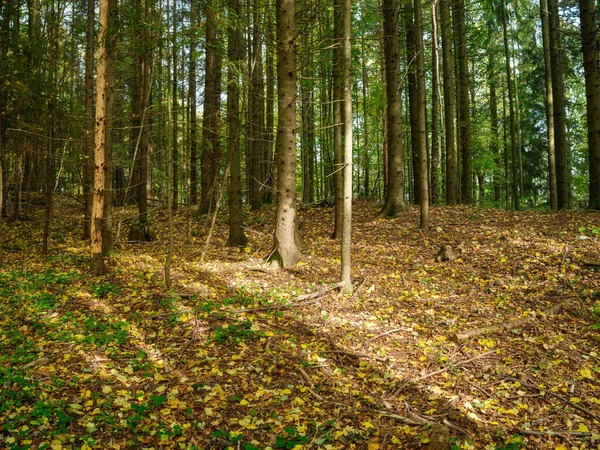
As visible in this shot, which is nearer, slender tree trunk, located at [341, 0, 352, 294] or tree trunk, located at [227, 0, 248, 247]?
slender tree trunk, located at [341, 0, 352, 294]

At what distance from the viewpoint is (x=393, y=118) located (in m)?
11.8

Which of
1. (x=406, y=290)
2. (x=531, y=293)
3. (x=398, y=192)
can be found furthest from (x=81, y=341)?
(x=398, y=192)

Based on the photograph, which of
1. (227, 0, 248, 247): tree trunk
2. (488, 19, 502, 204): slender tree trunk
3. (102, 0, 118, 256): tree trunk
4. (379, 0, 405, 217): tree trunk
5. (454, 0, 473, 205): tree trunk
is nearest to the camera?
(102, 0, 118, 256): tree trunk

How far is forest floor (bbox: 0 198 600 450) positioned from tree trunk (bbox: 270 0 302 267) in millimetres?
1140

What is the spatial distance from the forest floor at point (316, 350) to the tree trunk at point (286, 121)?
1.14 metres

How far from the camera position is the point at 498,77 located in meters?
23.2

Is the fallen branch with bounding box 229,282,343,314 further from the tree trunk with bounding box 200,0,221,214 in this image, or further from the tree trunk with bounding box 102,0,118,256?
the tree trunk with bounding box 200,0,221,214

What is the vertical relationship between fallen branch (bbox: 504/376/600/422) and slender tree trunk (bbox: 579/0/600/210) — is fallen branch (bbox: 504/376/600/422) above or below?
below

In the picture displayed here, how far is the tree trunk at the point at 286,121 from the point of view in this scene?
8.27 metres

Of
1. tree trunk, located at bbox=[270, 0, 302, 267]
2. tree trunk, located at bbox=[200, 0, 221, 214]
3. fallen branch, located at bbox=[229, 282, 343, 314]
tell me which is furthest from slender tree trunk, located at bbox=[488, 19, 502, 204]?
fallen branch, located at bbox=[229, 282, 343, 314]

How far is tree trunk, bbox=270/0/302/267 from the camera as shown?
8.27 metres

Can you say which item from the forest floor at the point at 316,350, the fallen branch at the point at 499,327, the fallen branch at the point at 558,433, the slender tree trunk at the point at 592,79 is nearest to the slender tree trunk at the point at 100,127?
the forest floor at the point at 316,350

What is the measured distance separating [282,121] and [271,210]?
24.0 ft

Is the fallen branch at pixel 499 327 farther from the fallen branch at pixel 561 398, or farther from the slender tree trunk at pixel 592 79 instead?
the slender tree trunk at pixel 592 79
